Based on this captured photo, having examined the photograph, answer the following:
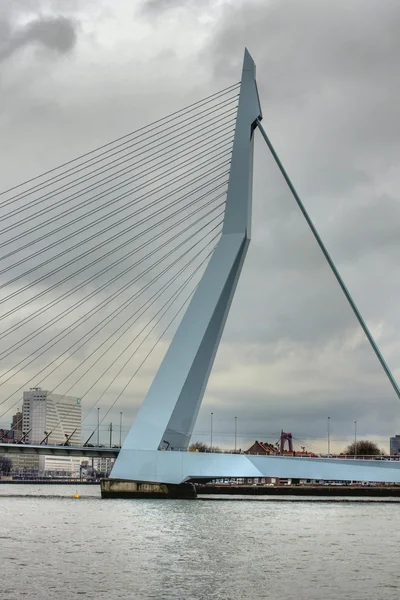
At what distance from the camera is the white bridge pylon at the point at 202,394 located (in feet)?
105

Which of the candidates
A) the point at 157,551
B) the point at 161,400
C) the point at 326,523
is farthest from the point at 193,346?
the point at 157,551

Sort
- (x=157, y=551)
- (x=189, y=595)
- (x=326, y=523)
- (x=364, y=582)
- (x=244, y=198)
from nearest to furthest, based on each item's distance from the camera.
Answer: (x=189, y=595), (x=364, y=582), (x=157, y=551), (x=326, y=523), (x=244, y=198)

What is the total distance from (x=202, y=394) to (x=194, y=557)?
1629 cm

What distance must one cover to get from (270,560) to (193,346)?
620 inches

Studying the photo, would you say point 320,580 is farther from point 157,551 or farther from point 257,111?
point 257,111

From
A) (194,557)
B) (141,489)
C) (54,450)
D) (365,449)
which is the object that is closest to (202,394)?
(141,489)

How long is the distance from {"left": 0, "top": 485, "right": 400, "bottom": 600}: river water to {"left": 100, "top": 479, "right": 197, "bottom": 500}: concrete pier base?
12.3ft

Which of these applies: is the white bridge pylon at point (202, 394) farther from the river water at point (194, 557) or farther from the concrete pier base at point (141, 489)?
the river water at point (194, 557)

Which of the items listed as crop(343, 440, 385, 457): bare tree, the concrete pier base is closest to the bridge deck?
the concrete pier base

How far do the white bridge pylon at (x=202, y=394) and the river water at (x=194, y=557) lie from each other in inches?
143

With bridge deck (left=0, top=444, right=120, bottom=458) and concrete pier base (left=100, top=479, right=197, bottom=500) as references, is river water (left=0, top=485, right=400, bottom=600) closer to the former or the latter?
concrete pier base (left=100, top=479, right=197, bottom=500)

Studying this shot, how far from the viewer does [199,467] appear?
32.8 meters

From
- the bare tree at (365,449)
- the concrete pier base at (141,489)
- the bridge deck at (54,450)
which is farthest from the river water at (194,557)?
the bare tree at (365,449)

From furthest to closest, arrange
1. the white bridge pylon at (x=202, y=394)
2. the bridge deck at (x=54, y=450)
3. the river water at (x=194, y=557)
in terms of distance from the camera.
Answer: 1. the bridge deck at (x=54, y=450)
2. the white bridge pylon at (x=202, y=394)
3. the river water at (x=194, y=557)
